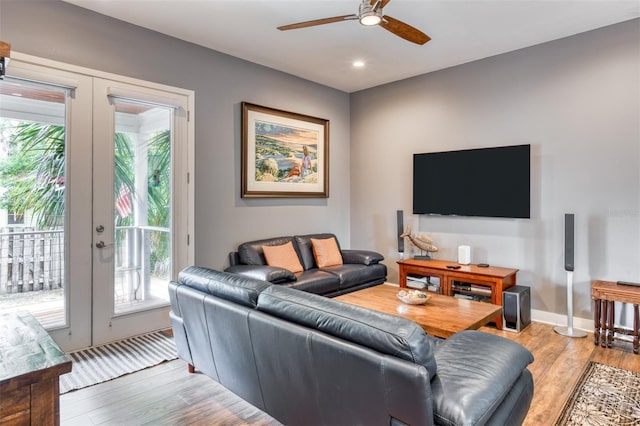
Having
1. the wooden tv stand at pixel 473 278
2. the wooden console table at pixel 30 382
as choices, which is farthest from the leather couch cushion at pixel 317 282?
the wooden console table at pixel 30 382

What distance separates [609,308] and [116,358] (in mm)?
4340

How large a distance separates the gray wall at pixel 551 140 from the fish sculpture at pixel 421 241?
6.8 inches

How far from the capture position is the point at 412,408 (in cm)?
131

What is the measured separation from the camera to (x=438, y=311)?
2.96 metres

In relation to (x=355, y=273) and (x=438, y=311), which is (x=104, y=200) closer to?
(x=355, y=273)

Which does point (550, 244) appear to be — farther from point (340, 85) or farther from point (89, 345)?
point (89, 345)

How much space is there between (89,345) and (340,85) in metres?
4.35

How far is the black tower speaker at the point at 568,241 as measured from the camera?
362 cm

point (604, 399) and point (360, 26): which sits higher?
point (360, 26)

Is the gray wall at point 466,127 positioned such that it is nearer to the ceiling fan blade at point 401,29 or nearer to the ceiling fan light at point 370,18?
the ceiling fan blade at point 401,29

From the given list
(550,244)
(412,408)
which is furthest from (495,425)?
(550,244)

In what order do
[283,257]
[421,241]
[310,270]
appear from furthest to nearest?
[421,241] → [310,270] → [283,257]

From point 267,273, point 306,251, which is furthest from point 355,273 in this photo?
point 267,273

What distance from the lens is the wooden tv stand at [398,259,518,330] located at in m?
3.85
